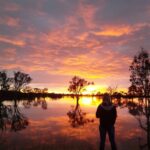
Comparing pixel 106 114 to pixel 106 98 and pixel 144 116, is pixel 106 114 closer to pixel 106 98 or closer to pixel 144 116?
pixel 106 98

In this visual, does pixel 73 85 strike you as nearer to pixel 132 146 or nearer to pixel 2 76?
pixel 2 76

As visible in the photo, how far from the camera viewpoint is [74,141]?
19.6 metres

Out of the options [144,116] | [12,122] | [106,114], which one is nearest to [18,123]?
[12,122]

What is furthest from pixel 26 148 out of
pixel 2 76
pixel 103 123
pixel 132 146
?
pixel 2 76

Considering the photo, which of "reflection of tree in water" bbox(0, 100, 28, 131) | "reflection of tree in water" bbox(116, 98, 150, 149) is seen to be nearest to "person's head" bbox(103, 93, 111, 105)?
"reflection of tree in water" bbox(116, 98, 150, 149)

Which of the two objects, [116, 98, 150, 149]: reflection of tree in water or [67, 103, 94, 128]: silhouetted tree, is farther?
[67, 103, 94, 128]: silhouetted tree

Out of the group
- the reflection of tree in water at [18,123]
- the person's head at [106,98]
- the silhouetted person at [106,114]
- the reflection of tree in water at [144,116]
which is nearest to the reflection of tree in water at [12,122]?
the reflection of tree in water at [18,123]

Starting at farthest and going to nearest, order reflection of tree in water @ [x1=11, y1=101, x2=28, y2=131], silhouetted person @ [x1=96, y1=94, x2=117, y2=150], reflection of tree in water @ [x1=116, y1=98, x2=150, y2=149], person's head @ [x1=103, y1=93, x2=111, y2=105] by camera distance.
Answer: reflection of tree in water @ [x1=11, y1=101, x2=28, y2=131] → reflection of tree in water @ [x1=116, y1=98, x2=150, y2=149] → silhouetted person @ [x1=96, y1=94, x2=117, y2=150] → person's head @ [x1=103, y1=93, x2=111, y2=105]

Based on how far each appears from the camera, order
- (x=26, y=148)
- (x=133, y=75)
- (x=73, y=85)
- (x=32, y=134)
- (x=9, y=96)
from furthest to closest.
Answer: (x=73, y=85) → (x=9, y=96) → (x=32, y=134) → (x=133, y=75) → (x=26, y=148)

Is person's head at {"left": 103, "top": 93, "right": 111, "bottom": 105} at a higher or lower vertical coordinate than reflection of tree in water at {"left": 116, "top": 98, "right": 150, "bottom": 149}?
higher

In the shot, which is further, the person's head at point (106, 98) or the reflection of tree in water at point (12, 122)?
the reflection of tree in water at point (12, 122)

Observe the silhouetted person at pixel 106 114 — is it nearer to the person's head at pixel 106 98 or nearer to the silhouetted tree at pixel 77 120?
the person's head at pixel 106 98

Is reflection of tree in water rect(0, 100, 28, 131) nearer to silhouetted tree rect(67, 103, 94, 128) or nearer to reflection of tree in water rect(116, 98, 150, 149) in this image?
silhouetted tree rect(67, 103, 94, 128)

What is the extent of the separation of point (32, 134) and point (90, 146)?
591 centimetres
